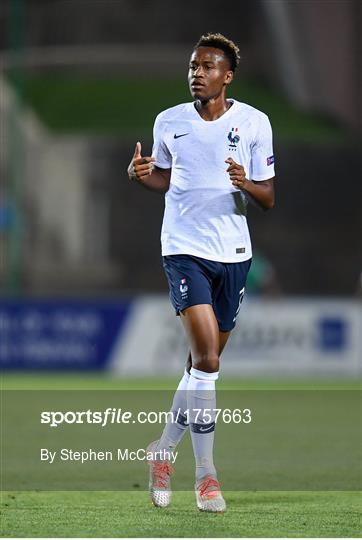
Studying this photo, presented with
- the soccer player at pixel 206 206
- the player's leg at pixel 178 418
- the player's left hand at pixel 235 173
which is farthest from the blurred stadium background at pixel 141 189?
the player's left hand at pixel 235 173

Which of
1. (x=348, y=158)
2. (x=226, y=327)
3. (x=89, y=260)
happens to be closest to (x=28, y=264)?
(x=89, y=260)

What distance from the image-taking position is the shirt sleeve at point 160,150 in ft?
25.1

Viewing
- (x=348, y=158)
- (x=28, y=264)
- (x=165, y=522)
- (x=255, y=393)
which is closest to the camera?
(x=165, y=522)

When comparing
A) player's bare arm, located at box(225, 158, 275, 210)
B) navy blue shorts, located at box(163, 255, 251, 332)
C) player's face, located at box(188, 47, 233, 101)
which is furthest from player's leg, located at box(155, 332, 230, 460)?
player's face, located at box(188, 47, 233, 101)

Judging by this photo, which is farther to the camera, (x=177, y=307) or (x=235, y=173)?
(x=177, y=307)

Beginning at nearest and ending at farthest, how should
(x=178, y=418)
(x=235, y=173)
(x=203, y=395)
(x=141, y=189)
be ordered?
(x=235, y=173), (x=203, y=395), (x=178, y=418), (x=141, y=189)

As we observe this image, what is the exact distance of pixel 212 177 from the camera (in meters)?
7.48

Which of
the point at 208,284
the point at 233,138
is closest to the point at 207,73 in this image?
the point at 233,138

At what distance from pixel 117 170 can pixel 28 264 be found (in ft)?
8.14

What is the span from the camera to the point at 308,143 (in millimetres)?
27641

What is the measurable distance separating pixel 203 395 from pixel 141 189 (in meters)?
19.6

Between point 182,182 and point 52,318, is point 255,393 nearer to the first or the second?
point 52,318

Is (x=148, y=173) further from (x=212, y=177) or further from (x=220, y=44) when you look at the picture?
(x=220, y=44)

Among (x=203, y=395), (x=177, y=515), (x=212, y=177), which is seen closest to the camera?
(x=177, y=515)
